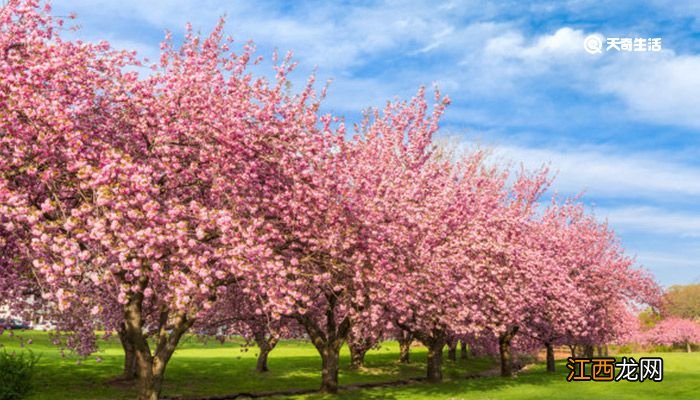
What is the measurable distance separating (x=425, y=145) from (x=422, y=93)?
2.99m

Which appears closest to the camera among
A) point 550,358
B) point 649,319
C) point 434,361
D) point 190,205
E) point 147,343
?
Answer: point 190,205

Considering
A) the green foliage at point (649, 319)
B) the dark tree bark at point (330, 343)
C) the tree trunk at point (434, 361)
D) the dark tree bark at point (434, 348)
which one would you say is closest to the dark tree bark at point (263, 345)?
the dark tree bark at point (330, 343)

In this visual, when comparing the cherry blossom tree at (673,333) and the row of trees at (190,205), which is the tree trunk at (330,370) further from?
the cherry blossom tree at (673,333)

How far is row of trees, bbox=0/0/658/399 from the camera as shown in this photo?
54.3 feet

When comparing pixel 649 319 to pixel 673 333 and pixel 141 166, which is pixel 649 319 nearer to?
pixel 673 333

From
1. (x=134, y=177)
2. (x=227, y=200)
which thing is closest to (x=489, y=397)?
(x=227, y=200)

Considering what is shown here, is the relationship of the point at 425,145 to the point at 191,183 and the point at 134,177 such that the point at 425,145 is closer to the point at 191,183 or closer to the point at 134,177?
the point at 191,183

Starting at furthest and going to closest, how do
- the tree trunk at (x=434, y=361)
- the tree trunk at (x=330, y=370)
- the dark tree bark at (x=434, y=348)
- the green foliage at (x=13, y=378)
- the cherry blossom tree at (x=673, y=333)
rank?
the cherry blossom tree at (x=673, y=333) → the tree trunk at (x=434, y=361) → the dark tree bark at (x=434, y=348) → the tree trunk at (x=330, y=370) → the green foliage at (x=13, y=378)

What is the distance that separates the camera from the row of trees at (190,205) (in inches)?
651

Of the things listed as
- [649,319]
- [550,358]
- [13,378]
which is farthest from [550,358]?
[649,319]

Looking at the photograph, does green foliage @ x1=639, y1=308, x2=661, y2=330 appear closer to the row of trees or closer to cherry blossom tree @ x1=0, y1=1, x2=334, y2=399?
the row of trees

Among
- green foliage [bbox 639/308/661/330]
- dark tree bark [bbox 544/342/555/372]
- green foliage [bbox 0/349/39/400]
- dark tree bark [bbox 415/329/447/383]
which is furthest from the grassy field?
green foliage [bbox 639/308/661/330]

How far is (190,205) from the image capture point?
59.3 ft

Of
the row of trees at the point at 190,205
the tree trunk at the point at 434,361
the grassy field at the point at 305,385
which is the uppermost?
the row of trees at the point at 190,205
